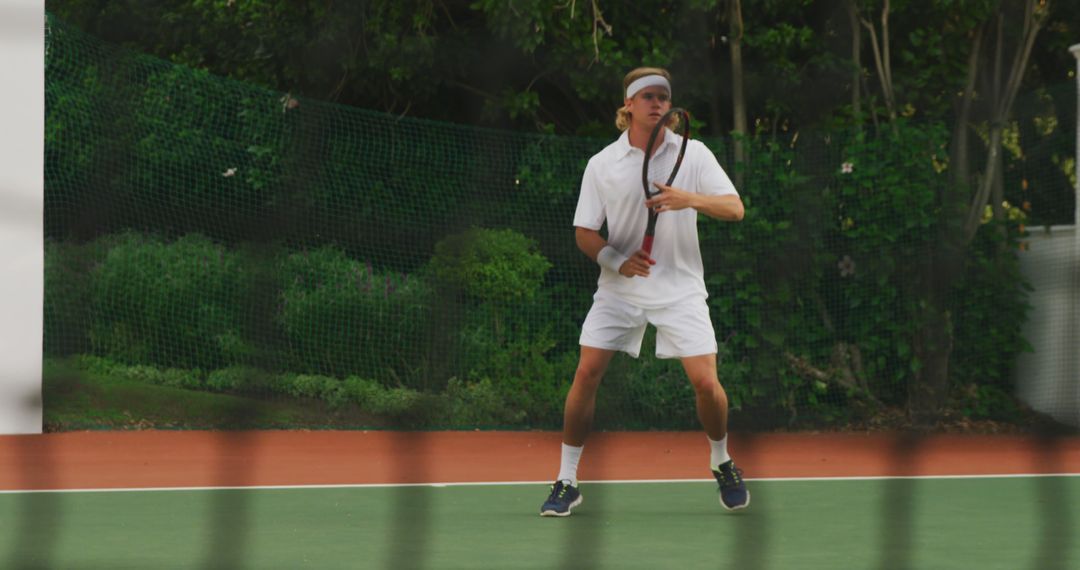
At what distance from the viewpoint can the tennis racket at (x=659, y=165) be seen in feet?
15.3

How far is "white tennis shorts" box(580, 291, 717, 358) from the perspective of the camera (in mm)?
4750

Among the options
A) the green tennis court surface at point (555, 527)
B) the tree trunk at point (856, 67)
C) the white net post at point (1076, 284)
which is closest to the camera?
the green tennis court surface at point (555, 527)

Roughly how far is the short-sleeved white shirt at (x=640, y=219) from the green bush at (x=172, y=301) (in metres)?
4.03

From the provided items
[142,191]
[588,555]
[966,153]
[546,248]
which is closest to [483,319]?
[546,248]

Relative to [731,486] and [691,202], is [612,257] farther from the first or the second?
[731,486]

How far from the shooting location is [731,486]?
16.3 feet

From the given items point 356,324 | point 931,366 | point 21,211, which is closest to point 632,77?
point 21,211

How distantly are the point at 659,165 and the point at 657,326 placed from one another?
18.3 inches

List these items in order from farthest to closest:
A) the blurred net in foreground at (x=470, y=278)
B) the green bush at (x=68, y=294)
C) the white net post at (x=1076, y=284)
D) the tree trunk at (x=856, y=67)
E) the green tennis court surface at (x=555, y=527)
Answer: the tree trunk at (x=856, y=67)
the blurred net in foreground at (x=470, y=278)
the green bush at (x=68, y=294)
the white net post at (x=1076, y=284)
the green tennis court surface at (x=555, y=527)

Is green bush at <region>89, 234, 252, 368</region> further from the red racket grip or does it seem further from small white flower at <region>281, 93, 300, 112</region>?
the red racket grip

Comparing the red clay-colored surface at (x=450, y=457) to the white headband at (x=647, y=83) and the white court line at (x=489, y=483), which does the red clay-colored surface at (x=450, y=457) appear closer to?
the white court line at (x=489, y=483)

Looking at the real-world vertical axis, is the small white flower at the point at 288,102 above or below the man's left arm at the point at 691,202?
above

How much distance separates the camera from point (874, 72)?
376 inches

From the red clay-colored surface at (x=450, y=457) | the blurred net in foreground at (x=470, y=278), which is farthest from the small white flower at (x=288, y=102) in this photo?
the red clay-colored surface at (x=450, y=457)
